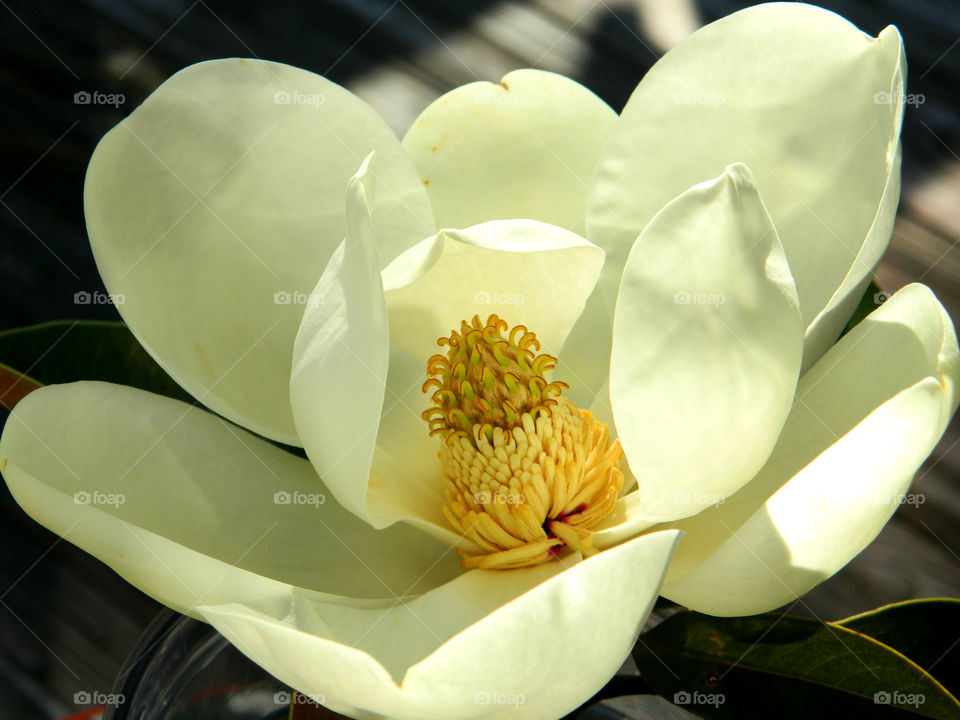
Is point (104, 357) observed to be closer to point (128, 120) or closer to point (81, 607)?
point (128, 120)

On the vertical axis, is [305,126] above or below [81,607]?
above

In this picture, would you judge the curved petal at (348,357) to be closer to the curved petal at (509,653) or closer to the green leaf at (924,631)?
the curved petal at (509,653)

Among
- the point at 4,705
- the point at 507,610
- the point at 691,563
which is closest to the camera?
the point at 507,610

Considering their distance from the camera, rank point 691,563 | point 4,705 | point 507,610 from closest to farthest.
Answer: point 507,610 → point 691,563 → point 4,705

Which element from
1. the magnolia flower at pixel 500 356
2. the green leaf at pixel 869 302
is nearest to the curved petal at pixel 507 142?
the magnolia flower at pixel 500 356

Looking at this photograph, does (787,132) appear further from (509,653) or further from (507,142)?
(509,653)

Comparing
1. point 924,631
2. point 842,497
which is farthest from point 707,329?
point 924,631

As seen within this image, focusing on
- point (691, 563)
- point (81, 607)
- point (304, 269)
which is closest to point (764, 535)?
point (691, 563)
